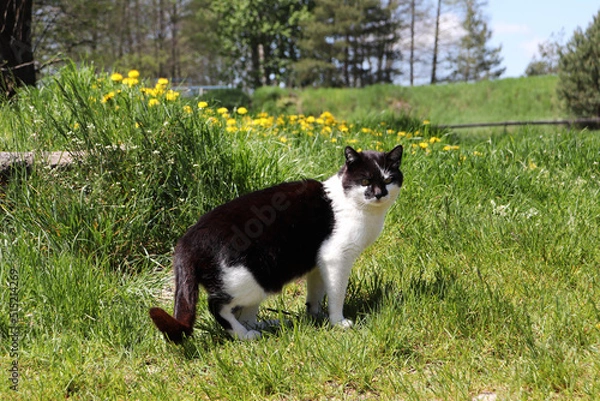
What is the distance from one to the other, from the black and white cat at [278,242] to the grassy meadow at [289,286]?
0.22 meters

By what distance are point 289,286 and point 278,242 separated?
1.08 meters

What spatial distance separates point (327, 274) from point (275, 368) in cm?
60

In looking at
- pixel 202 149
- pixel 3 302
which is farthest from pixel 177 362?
pixel 202 149

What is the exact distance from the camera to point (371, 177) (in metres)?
2.92

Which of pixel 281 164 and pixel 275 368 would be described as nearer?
pixel 275 368

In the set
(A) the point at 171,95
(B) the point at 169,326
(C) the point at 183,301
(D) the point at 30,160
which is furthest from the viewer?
(A) the point at 171,95

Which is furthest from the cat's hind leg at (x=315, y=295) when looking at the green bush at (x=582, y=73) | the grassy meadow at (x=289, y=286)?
the green bush at (x=582, y=73)

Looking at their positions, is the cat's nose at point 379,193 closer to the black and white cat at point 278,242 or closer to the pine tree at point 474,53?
the black and white cat at point 278,242

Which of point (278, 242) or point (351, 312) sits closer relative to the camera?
point (278, 242)

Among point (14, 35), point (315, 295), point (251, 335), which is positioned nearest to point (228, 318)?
point (251, 335)

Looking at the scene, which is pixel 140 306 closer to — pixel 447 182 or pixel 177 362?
pixel 177 362

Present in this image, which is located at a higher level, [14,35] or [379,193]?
[14,35]

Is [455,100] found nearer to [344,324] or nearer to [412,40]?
[412,40]

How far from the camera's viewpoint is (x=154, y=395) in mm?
2445
